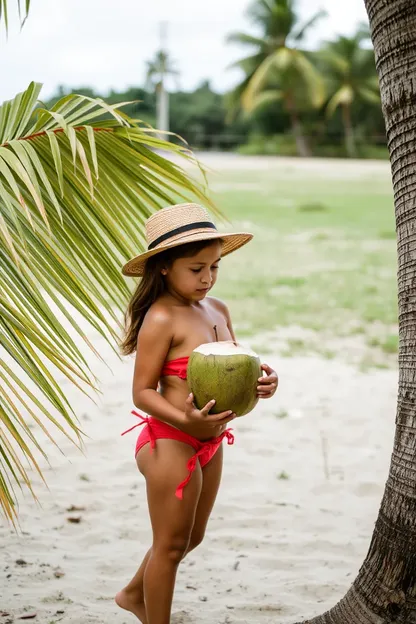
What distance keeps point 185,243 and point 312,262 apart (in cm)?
1054

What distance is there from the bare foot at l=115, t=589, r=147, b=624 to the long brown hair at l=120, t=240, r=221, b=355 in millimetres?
859

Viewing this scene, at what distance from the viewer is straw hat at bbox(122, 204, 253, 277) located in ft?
7.63

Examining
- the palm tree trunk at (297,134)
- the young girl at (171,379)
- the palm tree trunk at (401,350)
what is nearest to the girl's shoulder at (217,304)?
the young girl at (171,379)

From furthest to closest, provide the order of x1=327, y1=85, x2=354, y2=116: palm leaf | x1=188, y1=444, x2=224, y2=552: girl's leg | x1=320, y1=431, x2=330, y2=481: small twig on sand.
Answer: x1=327, y1=85, x2=354, y2=116: palm leaf < x1=320, y1=431, x2=330, y2=481: small twig on sand < x1=188, y1=444, x2=224, y2=552: girl's leg

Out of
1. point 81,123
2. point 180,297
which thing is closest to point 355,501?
point 180,297

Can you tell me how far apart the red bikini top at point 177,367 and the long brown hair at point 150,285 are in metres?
0.20

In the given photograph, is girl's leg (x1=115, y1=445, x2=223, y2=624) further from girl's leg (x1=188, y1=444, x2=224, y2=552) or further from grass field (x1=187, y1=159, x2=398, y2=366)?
grass field (x1=187, y1=159, x2=398, y2=366)

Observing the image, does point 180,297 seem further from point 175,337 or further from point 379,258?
point 379,258

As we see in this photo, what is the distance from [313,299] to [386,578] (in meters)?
7.87

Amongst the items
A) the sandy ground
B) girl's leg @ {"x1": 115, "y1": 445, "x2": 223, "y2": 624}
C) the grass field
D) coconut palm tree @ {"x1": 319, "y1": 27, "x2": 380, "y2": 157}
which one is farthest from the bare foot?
coconut palm tree @ {"x1": 319, "y1": 27, "x2": 380, "y2": 157}

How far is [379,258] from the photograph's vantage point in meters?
12.9

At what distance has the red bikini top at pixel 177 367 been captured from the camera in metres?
2.37

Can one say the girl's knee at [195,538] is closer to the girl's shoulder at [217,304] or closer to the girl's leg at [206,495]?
the girl's leg at [206,495]

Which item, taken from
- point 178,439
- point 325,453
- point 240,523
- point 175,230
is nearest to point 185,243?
point 175,230
